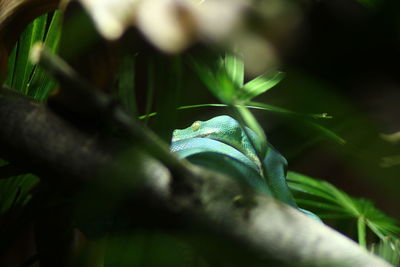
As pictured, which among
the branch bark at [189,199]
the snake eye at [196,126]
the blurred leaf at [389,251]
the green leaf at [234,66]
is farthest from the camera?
the snake eye at [196,126]

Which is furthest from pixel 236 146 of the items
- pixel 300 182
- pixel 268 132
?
pixel 300 182

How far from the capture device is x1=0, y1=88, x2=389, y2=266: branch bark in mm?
540

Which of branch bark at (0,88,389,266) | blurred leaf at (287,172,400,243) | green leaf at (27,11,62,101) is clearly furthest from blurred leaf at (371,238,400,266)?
green leaf at (27,11,62,101)

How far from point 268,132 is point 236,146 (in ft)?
0.61

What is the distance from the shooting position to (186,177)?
543 mm

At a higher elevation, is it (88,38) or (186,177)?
(88,38)

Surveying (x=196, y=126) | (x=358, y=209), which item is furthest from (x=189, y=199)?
(x=358, y=209)

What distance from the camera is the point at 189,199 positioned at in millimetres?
545

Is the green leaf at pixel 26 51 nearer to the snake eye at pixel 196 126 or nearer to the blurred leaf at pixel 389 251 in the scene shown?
the snake eye at pixel 196 126

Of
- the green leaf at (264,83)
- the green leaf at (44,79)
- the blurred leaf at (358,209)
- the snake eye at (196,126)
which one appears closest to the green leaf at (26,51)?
the green leaf at (44,79)

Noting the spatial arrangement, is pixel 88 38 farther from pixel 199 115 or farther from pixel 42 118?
pixel 199 115

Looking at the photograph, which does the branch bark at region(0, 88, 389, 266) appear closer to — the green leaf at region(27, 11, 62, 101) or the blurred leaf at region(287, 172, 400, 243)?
the green leaf at region(27, 11, 62, 101)

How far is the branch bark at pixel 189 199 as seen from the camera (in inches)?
21.3

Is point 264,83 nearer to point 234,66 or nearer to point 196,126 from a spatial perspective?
point 234,66
